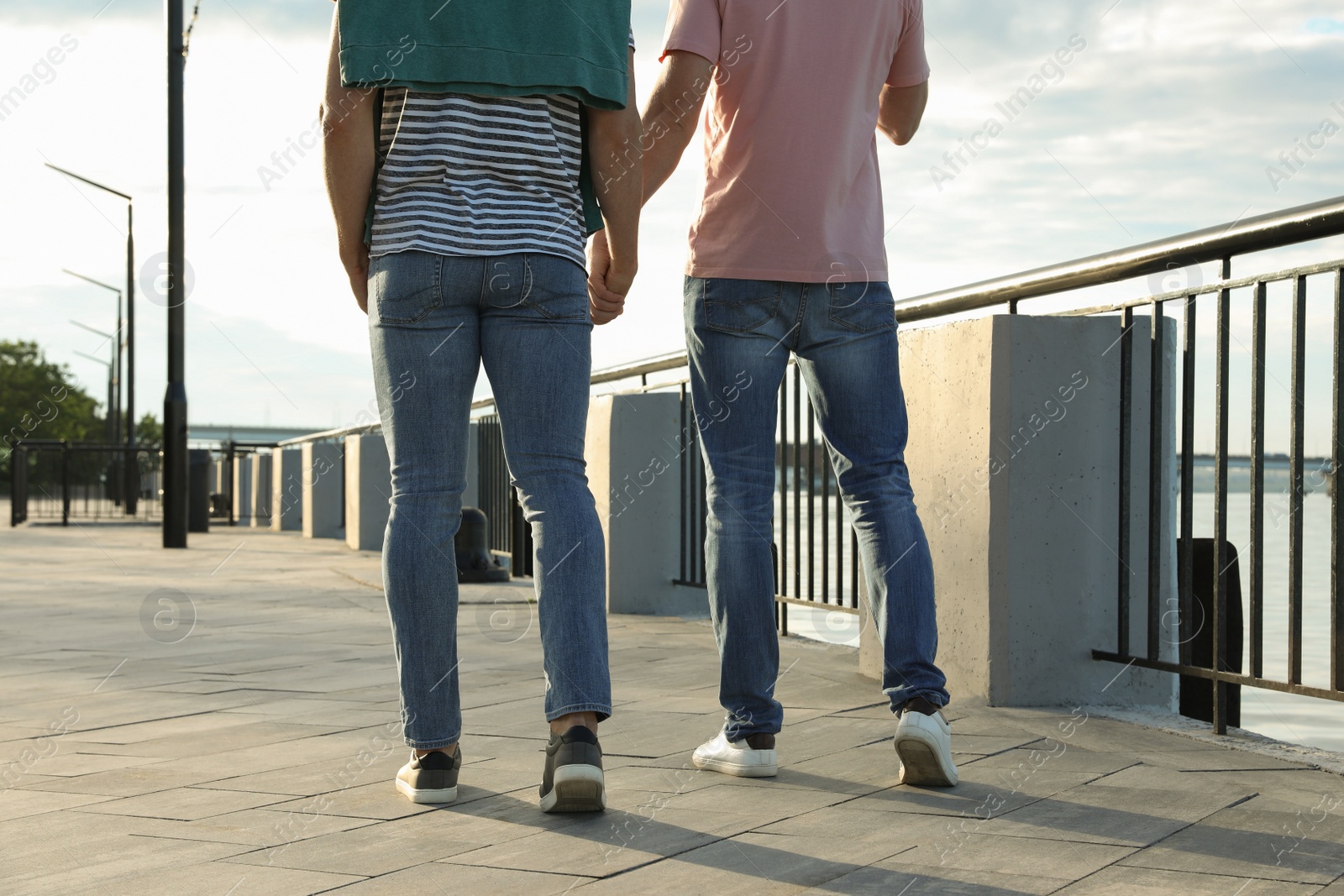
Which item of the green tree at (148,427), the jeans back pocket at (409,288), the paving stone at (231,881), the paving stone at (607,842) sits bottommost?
the paving stone at (231,881)

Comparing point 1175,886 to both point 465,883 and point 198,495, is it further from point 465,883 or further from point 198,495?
point 198,495

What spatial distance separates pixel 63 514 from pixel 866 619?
19149mm

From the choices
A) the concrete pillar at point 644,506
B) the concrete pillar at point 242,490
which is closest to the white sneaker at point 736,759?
the concrete pillar at point 644,506

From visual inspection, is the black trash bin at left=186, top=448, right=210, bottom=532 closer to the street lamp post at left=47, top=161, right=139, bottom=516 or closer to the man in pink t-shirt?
the street lamp post at left=47, top=161, right=139, bottom=516

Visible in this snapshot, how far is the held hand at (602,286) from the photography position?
2938mm

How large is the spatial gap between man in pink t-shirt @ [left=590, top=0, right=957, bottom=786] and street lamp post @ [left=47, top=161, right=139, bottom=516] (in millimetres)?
18543

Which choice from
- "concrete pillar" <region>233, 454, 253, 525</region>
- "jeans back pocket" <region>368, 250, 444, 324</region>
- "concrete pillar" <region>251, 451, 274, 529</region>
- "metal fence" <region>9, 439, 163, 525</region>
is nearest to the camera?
"jeans back pocket" <region>368, 250, 444, 324</region>

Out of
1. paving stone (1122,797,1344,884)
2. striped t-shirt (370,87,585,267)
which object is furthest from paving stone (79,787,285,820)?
paving stone (1122,797,1344,884)

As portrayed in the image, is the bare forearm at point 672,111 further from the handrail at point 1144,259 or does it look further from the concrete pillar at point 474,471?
the concrete pillar at point 474,471

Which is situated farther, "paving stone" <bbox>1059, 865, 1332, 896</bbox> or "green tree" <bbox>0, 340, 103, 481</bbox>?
"green tree" <bbox>0, 340, 103, 481</bbox>

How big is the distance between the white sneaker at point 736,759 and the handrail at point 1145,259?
1613 millimetres

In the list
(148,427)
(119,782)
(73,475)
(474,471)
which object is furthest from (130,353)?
(148,427)

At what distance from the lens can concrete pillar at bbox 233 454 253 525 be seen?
2455cm

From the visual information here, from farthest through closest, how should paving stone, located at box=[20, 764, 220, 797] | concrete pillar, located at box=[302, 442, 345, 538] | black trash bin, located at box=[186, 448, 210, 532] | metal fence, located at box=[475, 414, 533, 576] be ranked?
black trash bin, located at box=[186, 448, 210, 532] < concrete pillar, located at box=[302, 442, 345, 538] < metal fence, located at box=[475, 414, 533, 576] < paving stone, located at box=[20, 764, 220, 797]
